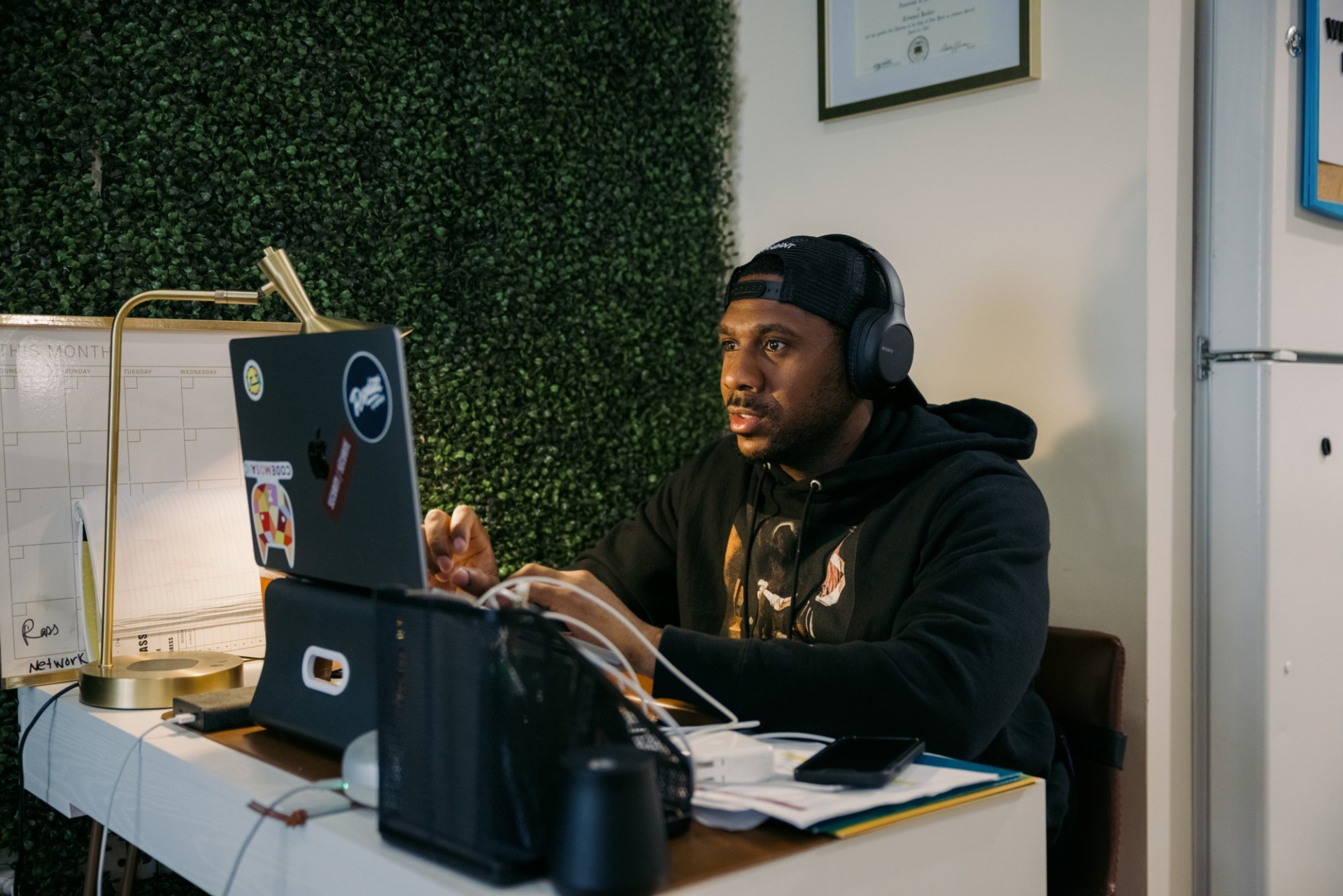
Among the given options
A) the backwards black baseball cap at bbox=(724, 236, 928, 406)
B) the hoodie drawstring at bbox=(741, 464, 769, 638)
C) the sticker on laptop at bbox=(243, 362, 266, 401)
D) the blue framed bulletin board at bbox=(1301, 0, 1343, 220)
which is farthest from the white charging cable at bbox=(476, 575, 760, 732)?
the blue framed bulletin board at bbox=(1301, 0, 1343, 220)

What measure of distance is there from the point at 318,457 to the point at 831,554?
32.9 inches

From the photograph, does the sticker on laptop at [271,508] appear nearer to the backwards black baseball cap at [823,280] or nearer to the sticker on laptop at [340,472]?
the sticker on laptop at [340,472]

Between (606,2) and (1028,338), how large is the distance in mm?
1065

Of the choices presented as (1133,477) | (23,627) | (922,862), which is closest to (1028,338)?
(1133,477)

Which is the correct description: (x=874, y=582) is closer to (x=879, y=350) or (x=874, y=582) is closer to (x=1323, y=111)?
(x=879, y=350)

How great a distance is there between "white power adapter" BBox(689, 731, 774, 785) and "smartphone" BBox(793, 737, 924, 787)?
1.3 inches

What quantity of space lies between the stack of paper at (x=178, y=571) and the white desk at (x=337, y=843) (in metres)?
0.26

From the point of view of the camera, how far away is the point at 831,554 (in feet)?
5.64

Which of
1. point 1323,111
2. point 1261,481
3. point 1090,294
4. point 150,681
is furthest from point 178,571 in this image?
point 1323,111

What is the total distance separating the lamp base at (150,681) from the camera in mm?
1417

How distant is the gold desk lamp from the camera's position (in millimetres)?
1419

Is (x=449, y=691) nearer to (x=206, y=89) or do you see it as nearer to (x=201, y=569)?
(x=201, y=569)

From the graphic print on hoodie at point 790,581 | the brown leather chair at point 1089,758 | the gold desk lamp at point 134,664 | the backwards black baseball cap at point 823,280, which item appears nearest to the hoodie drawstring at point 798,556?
the graphic print on hoodie at point 790,581

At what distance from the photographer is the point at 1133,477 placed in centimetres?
182
